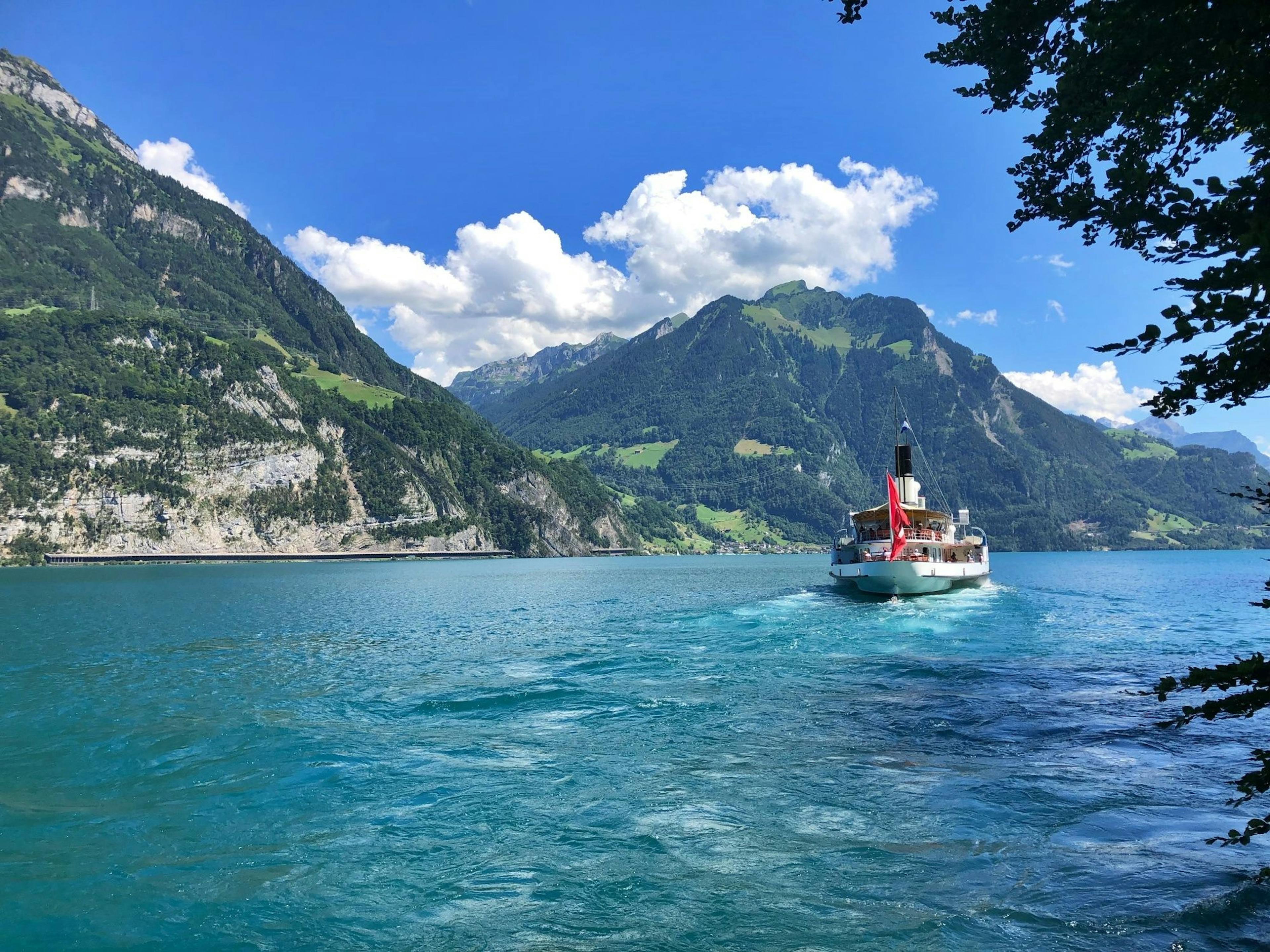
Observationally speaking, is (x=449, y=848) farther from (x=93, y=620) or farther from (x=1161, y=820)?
(x=93, y=620)

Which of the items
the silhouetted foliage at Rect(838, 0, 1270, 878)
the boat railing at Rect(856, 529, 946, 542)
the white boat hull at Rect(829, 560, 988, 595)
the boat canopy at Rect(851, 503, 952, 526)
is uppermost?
the silhouetted foliage at Rect(838, 0, 1270, 878)

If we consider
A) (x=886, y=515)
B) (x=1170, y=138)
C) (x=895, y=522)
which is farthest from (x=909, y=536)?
(x=1170, y=138)

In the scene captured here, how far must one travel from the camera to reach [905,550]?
6431 centimetres

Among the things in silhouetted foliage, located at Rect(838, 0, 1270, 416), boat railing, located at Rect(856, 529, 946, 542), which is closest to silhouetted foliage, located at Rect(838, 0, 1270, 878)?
silhouetted foliage, located at Rect(838, 0, 1270, 416)

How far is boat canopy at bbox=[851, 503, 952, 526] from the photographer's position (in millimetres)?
69875

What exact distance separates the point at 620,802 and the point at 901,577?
5260cm

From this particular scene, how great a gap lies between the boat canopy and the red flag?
14.3 feet

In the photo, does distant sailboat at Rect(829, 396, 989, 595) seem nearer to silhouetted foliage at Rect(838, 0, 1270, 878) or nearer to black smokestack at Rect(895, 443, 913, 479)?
black smokestack at Rect(895, 443, 913, 479)

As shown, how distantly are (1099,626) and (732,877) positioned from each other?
4862 centimetres

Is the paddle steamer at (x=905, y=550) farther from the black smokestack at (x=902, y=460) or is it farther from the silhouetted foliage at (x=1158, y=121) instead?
the silhouetted foliage at (x=1158, y=121)

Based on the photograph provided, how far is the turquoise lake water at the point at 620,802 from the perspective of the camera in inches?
374

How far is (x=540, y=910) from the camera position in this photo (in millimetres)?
9867

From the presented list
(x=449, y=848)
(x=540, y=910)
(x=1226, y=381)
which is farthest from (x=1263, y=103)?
(x=449, y=848)

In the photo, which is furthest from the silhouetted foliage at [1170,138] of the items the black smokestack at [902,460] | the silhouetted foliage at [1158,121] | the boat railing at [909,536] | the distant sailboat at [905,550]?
the black smokestack at [902,460]
